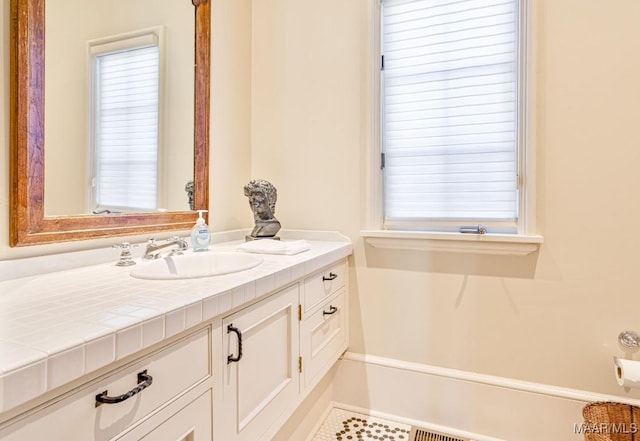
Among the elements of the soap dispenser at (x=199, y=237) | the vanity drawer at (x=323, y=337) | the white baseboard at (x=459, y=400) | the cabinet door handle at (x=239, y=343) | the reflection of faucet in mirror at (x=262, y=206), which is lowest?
the white baseboard at (x=459, y=400)

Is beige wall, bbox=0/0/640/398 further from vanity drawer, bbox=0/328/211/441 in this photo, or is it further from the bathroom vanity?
vanity drawer, bbox=0/328/211/441

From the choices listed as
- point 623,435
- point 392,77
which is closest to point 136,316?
point 392,77

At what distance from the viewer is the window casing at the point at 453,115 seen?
1.61 metres

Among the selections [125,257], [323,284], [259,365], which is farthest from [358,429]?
[125,257]

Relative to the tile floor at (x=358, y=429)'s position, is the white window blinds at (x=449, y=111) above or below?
above

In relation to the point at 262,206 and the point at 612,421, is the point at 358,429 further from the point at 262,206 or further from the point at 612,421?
the point at 262,206

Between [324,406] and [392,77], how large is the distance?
5.54 ft

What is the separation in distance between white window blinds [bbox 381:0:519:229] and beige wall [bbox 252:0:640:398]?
119 millimetres

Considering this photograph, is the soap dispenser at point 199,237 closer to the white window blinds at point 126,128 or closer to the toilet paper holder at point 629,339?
the white window blinds at point 126,128

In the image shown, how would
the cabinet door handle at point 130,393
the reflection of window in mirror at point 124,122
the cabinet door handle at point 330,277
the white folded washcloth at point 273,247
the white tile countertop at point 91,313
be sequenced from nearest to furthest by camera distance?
1. the white tile countertop at point 91,313
2. the cabinet door handle at point 130,393
3. the reflection of window in mirror at point 124,122
4. the white folded washcloth at point 273,247
5. the cabinet door handle at point 330,277

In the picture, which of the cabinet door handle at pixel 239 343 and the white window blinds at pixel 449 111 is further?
the white window blinds at pixel 449 111

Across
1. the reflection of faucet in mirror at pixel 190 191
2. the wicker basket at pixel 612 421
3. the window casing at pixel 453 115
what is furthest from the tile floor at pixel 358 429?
the reflection of faucet in mirror at pixel 190 191

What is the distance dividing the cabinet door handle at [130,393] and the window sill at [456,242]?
125 cm

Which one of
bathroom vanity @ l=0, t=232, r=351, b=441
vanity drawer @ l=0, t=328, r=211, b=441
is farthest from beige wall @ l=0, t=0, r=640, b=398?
vanity drawer @ l=0, t=328, r=211, b=441
